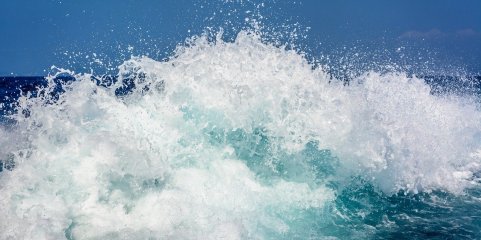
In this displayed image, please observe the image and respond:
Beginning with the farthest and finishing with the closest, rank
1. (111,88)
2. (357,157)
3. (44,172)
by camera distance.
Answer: (357,157) → (111,88) → (44,172)

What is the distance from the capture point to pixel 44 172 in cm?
446

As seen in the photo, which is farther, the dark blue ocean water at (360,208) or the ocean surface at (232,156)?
the dark blue ocean water at (360,208)

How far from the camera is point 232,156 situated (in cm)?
615

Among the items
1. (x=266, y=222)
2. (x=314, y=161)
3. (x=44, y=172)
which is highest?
(x=314, y=161)

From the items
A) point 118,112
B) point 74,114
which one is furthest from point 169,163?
point 74,114

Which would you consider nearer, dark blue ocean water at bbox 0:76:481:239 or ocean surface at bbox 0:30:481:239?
ocean surface at bbox 0:30:481:239

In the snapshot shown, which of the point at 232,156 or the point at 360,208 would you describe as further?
the point at 232,156

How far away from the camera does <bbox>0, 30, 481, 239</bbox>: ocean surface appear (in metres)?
4.36

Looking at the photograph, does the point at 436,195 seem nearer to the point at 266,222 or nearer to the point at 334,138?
the point at 334,138

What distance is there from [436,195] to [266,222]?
10.3 ft

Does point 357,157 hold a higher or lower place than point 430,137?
lower

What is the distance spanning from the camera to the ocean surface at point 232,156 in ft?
14.3

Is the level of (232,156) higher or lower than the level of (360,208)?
higher

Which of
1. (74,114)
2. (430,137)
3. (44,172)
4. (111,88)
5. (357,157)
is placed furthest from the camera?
(430,137)
